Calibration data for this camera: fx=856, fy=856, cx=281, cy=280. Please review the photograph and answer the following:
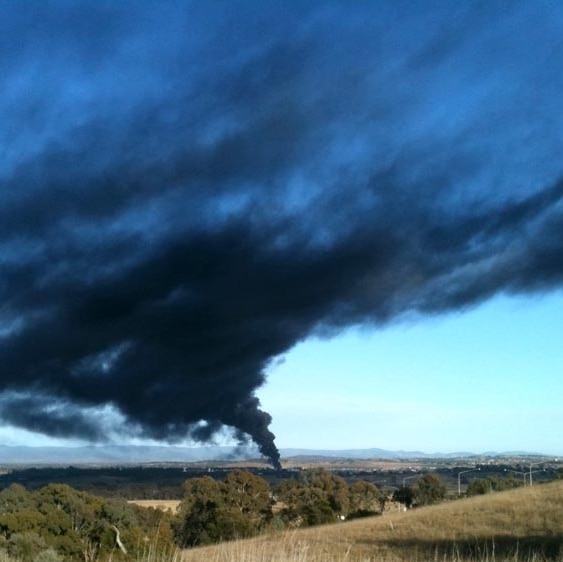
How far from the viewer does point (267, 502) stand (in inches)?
2438

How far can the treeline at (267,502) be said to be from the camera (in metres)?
48.0

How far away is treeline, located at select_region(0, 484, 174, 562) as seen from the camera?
15020 mm

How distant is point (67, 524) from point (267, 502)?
33.2 meters

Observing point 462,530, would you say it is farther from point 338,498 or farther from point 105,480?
point 105,480

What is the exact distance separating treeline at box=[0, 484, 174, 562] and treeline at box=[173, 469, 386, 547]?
10.8 feet

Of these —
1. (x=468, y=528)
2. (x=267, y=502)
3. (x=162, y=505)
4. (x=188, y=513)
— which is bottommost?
(x=468, y=528)

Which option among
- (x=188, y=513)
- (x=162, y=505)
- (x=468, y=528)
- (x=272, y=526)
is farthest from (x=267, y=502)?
(x=272, y=526)

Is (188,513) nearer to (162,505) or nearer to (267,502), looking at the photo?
(267,502)

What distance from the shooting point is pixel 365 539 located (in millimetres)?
34219

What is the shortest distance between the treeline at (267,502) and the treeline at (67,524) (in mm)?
3280

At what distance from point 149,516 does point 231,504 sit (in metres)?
13.3

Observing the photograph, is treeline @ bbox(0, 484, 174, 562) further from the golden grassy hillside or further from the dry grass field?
the dry grass field

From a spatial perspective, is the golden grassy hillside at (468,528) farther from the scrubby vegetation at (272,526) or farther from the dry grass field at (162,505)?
the dry grass field at (162,505)

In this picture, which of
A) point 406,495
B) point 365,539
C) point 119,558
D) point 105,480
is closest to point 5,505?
point 365,539
